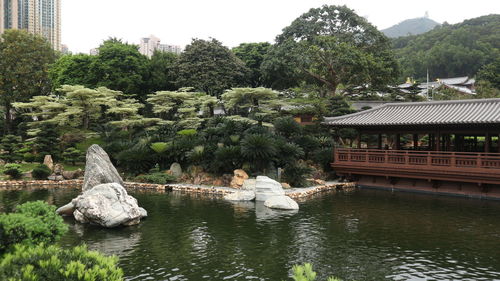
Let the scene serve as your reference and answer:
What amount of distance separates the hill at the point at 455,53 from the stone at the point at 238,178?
66341 millimetres

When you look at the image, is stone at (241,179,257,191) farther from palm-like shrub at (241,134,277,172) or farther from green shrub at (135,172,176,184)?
green shrub at (135,172,176,184)

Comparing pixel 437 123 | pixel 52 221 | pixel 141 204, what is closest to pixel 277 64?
pixel 437 123

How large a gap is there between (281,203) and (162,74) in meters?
31.0

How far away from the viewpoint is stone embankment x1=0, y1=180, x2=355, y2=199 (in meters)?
23.9

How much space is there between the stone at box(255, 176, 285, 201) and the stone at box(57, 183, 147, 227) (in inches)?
267

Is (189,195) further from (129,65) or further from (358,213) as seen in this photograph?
(129,65)

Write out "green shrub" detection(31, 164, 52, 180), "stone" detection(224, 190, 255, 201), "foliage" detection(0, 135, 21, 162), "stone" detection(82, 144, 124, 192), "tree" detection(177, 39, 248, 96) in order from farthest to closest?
Result: "tree" detection(177, 39, 248, 96) < "foliage" detection(0, 135, 21, 162) < "green shrub" detection(31, 164, 52, 180) < "stone" detection(224, 190, 255, 201) < "stone" detection(82, 144, 124, 192)

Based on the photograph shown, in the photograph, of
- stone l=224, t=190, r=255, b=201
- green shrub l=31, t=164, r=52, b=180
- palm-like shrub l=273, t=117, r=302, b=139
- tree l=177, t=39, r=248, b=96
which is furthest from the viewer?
tree l=177, t=39, r=248, b=96

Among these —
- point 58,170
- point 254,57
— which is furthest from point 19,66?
point 254,57

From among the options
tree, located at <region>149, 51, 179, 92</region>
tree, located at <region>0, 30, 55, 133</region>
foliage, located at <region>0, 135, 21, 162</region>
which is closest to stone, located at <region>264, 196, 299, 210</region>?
foliage, located at <region>0, 135, 21, 162</region>

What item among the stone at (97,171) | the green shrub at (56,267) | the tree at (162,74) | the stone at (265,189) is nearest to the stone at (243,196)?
the stone at (265,189)

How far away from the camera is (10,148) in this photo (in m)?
34.1

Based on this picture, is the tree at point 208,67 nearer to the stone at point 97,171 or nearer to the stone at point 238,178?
the stone at point 238,178

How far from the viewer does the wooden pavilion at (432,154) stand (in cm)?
2173
